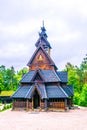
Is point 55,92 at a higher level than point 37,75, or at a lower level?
lower

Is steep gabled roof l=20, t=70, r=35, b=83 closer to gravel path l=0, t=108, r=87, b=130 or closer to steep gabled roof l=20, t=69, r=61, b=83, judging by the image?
steep gabled roof l=20, t=69, r=61, b=83

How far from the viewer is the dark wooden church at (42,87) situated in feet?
124

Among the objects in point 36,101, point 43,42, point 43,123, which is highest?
point 43,42

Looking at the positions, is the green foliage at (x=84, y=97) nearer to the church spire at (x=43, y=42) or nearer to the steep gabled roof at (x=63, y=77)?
the steep gabled roof at (x=63, y=77)

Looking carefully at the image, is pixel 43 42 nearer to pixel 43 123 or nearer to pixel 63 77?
pixel 63 77

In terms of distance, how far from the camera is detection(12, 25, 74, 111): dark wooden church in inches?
1489

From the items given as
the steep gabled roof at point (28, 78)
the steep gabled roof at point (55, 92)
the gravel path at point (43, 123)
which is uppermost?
A: the steep gabled roof at point (28, 78)

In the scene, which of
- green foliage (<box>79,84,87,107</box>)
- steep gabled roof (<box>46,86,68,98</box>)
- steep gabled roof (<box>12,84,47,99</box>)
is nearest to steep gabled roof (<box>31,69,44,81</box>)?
steep gabled roof (<box>12,84,47,99</box>)

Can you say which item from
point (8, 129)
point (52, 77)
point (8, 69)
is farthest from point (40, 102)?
point (8, 69)

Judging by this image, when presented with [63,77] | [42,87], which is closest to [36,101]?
[42,87]

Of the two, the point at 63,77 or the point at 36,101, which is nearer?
the point at 36,101

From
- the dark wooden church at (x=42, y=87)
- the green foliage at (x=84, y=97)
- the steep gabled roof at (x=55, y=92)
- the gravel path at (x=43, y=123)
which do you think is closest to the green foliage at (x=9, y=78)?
the green foliage at (x=84, y=97)

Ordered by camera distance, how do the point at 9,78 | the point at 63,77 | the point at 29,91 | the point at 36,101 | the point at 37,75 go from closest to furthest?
the point at 29,91 → the point at 37,75 → the point at 36,101 → the point at 63,77 → the point at 9,78

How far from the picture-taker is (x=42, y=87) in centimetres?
3922
